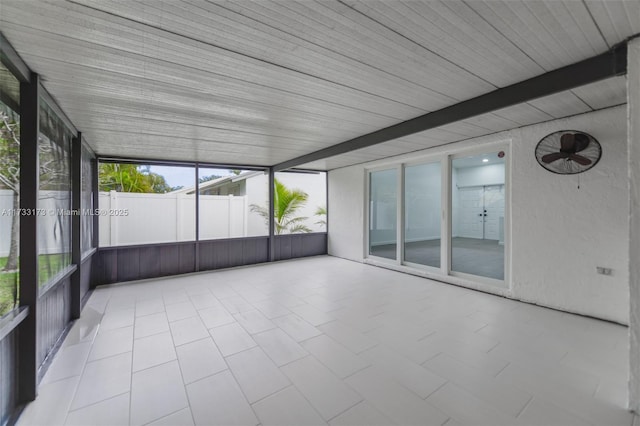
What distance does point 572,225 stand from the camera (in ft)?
10.3

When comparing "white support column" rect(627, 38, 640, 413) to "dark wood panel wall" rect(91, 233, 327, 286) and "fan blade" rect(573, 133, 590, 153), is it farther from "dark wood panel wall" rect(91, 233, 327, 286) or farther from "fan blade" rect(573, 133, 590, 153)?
"dark wood panel wall" rect(91, 233, 327, 286)

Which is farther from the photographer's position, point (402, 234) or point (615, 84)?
point (402, 234)

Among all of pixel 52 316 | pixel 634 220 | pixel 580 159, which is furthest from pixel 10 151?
pixel 580 159

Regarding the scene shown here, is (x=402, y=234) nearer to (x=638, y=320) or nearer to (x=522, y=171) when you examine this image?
(x=522, y=171)

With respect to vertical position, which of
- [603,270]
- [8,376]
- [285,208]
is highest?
[285,208]

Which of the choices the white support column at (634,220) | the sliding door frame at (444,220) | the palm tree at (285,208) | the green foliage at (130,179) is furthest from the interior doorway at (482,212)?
the green foliage at (130,179)

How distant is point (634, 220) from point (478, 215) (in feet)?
8.53

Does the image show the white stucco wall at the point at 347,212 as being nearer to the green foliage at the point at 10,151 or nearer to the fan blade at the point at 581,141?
the fan blade at the point at 581,141

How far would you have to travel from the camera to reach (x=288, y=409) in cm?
168

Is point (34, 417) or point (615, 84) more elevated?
point (615, 84)

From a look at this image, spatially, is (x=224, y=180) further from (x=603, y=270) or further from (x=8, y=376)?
(x=603, y=270)

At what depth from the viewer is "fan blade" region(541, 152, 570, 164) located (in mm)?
3092

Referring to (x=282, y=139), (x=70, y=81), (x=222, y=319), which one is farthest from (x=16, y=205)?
(x=282, y=139)

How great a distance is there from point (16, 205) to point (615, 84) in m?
4.77
